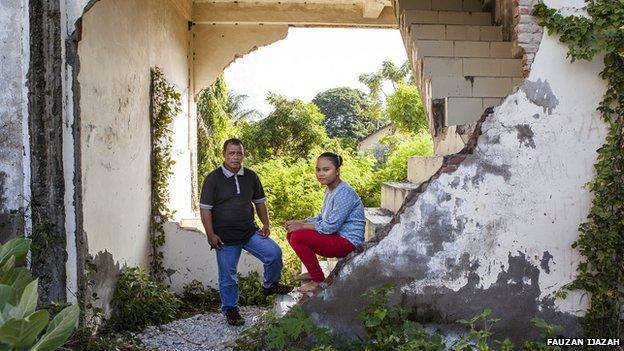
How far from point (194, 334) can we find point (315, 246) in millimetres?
1863

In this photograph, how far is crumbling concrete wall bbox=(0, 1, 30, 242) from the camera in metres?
4.35

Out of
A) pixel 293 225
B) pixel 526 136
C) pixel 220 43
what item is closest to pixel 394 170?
pixel 220 43

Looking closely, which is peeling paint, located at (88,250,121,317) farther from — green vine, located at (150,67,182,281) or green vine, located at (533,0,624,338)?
green vine, located at (533,0,624,338)

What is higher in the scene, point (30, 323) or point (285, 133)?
point (285, 133)

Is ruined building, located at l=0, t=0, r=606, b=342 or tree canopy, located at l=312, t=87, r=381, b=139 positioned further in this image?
tree canopy, located at l=312, t=87, r=381, b=139

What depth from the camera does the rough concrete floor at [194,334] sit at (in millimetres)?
5703

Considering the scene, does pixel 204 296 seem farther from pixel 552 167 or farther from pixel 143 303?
pixel 552 167

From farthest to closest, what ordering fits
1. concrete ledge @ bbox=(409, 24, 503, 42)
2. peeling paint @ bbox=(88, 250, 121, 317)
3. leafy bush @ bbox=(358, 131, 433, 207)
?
leafy bush @ bbox=(358, 131, 433, 207) → concrete ledge @ bbox=(409, 24, 503, 42) → peeling paint @ bbox=(88, 250, 121, 317)

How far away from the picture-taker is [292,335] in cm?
417

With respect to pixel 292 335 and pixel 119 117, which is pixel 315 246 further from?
pixel 119 117

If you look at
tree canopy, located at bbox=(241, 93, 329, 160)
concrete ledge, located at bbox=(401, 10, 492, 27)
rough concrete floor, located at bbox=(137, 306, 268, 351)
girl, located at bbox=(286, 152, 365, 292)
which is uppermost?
concrete ledge, located at bbox=(401, 10, 492, 27)

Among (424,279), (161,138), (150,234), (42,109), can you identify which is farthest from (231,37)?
(424,279)

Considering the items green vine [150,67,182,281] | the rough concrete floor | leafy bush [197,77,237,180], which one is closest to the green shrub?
green vine [150,67,182,281]

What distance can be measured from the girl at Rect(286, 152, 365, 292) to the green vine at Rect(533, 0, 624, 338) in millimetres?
1746
